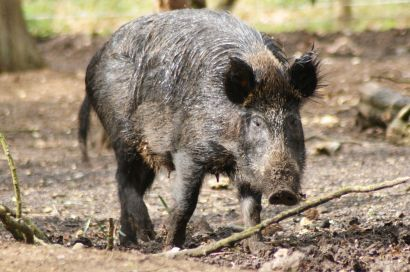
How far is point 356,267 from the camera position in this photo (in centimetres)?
497

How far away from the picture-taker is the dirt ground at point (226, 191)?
16.4ft

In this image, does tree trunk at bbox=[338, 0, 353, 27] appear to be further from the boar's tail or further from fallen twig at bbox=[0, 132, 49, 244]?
fallen twig at bbox=[0, 132, 49, 244]

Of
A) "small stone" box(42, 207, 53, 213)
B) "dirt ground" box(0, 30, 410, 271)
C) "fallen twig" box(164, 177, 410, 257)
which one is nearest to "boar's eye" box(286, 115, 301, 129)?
"dirt ground" box(0, 30, 410, 271)

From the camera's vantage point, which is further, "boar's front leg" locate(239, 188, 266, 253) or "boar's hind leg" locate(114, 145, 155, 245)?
"boar's hind leg" locate(114, 145, 155, 245)

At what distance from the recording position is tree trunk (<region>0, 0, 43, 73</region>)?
588 inches

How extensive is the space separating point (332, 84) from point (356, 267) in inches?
354

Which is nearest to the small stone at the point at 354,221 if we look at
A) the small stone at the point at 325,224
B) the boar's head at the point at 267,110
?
the small stone at the point at 325,224

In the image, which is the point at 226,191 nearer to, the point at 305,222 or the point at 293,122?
the point at 305,222

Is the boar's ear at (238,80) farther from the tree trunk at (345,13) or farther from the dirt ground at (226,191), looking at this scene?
the tree trunk at (345,13)

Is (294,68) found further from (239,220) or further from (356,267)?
(239,220)

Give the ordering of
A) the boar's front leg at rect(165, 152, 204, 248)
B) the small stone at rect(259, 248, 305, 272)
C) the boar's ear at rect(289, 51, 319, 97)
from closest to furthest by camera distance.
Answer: the small stone at rect(259, 248, 305, 272) → the boar's ear at rect(289, 51, 319, 97) → the boar's front leg at rect(165, 152, 204, 248)

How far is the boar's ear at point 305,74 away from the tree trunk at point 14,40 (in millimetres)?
10014

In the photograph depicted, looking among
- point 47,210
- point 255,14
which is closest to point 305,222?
point 47,210

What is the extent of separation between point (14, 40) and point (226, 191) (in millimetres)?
7539
